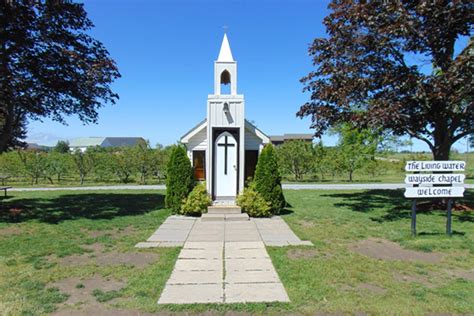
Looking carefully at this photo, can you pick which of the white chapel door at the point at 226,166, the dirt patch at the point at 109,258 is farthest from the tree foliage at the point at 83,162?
the dirt patch at the point at 109,258

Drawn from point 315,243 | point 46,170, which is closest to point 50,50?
point 315,243

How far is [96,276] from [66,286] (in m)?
0.47

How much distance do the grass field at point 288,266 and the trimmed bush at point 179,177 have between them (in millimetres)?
581

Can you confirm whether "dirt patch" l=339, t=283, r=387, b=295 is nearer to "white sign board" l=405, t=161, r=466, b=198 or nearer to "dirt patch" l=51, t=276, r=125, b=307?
"dirt patch" l=51, t=276, r=125, b=307

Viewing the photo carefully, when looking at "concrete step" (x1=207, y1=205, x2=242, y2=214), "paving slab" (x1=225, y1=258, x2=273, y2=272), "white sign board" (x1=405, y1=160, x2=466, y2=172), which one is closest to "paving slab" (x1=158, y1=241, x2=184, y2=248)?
"paving slab" (x1=225, y1=258, x2=273, y2=272)

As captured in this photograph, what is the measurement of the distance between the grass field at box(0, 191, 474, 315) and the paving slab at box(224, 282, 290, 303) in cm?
14

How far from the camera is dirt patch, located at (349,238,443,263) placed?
19.2 feet

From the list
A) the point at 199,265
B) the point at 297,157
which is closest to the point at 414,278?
the point at 199,265

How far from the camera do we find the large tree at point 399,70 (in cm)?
898

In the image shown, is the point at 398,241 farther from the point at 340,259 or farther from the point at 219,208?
the point at 219,208

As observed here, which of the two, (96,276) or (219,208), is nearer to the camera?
(96,276)

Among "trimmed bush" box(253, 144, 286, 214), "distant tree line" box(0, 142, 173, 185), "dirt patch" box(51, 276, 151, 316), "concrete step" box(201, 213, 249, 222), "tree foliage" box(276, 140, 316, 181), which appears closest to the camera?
"dirt patch" box(51, 276, 151, 316)

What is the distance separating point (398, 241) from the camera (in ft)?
23.0

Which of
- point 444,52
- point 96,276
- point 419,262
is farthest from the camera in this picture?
point 444,52
